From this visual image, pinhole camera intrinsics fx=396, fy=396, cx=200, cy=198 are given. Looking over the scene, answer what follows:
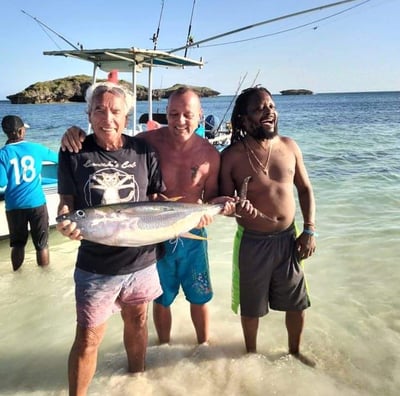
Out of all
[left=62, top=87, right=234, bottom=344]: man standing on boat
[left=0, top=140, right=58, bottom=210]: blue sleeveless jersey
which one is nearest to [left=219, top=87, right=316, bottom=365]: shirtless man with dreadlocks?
[left=62, top=87, right=234, bottom=344]: man standing on boat

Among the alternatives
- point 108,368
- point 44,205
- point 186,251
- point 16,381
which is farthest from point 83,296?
point 44,205

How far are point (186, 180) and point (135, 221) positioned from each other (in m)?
0.84

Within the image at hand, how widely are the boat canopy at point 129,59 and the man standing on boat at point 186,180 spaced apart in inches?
207

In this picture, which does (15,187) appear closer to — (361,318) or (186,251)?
(186,251)

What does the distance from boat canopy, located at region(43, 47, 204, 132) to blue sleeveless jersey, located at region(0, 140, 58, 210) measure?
2.98 meters

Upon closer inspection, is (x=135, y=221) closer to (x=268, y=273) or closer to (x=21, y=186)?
(x=268, y=273)

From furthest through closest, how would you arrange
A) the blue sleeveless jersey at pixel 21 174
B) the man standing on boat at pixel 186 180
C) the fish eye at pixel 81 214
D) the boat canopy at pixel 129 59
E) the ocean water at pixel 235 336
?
the boat canopy at pixel 129 59, the blue sleeveless jersey at pixel 21 174, the ocean water at pixel 235 336, the man standing on boat at pixel 186 180, the fish eye at pixel 81 214

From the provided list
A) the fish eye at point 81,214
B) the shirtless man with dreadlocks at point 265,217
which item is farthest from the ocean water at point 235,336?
the fish eye at point 81,214

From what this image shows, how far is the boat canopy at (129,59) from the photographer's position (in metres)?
8.18

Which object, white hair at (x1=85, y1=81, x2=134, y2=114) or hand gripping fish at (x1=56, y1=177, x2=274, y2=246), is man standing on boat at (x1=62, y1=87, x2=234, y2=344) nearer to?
hand gripping fish at (x1=56, y1=177, x2=274, y2=246)

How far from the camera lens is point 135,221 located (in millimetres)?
2451

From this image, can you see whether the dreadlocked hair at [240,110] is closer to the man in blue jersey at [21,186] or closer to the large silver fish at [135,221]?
the large silver fish at [135,221]

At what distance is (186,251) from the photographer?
10.9 feet

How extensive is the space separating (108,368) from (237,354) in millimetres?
1187
